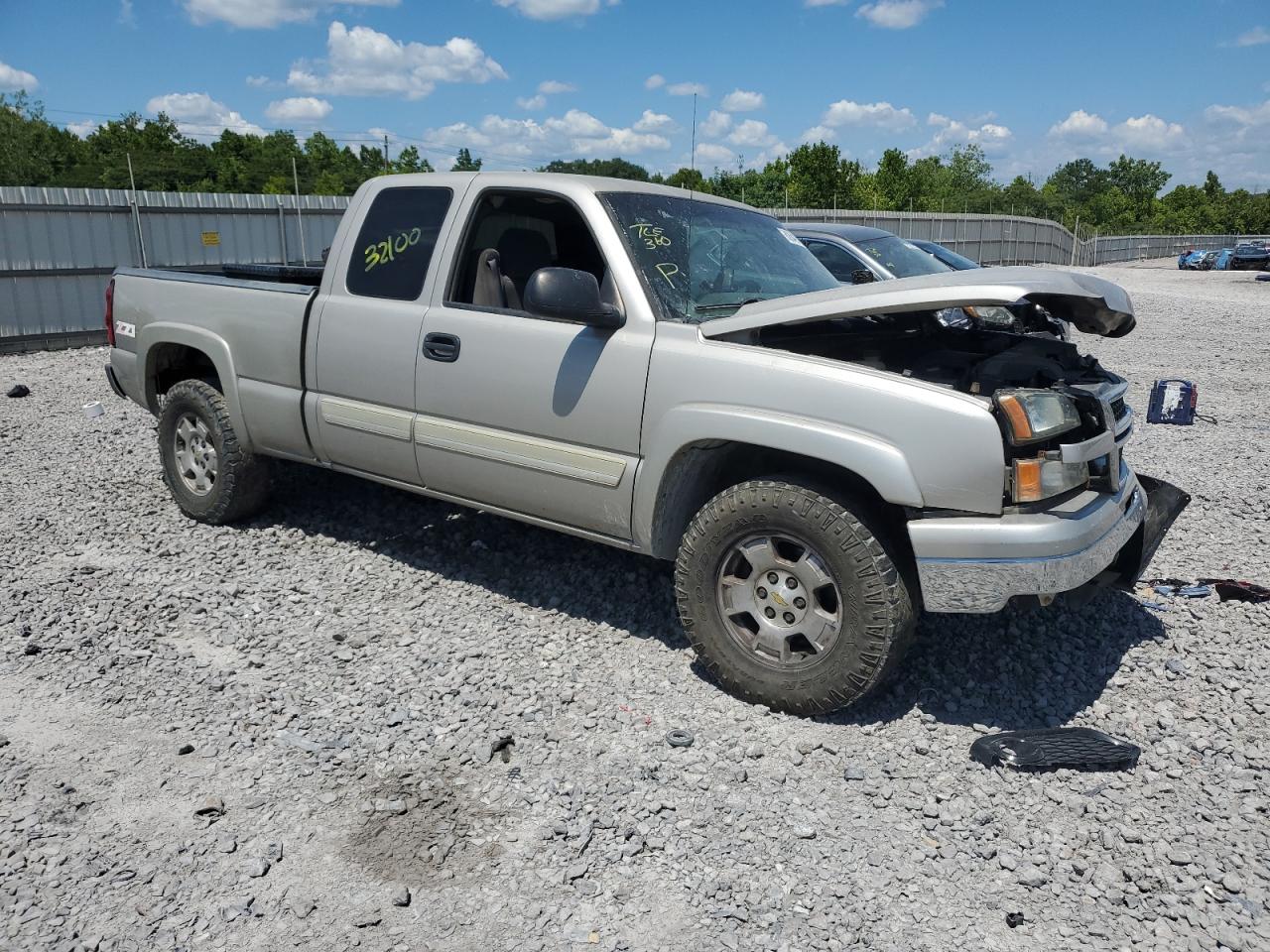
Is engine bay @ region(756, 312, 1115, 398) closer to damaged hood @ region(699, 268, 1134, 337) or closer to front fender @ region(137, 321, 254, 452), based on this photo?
damaged hood @ region(699, 268, 1134, 337)

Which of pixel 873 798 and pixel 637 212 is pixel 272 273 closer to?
pixel 637 212

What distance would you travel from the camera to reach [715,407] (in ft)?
12.6

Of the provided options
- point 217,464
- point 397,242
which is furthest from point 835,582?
point 217,464

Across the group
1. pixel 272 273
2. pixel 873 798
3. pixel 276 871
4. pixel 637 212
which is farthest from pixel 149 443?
pixel 873 798

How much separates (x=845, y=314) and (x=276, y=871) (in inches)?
106

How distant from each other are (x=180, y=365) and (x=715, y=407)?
4034mm

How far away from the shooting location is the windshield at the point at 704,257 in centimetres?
428

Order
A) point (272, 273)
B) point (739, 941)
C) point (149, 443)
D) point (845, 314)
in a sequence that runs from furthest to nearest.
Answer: point (149, 443) → point (272, 273) → point (845, 314) → point (739, 941)

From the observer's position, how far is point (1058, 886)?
2.95 meters

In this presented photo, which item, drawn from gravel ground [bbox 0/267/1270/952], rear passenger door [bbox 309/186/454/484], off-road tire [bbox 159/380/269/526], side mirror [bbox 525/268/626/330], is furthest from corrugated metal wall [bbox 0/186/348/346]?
side mirror [bbox 525/268/626/330]

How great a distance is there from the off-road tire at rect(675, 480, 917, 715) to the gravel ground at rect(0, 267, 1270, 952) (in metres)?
0.18

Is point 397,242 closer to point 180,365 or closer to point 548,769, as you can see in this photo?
point 180,365

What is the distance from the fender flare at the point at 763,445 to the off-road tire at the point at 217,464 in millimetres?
2797

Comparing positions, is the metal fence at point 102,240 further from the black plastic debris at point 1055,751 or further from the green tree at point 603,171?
the black plastic debris at point 1055,751
